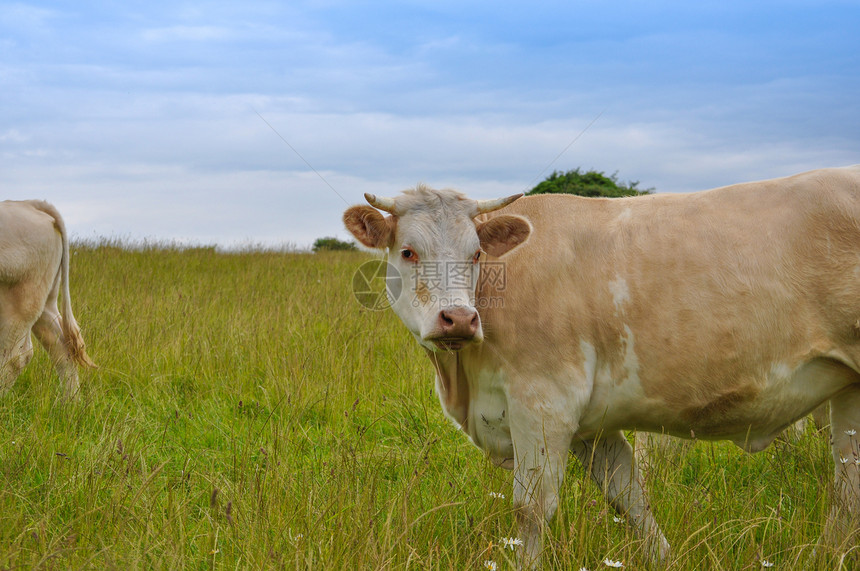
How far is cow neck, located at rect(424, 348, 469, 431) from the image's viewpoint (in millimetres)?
3746

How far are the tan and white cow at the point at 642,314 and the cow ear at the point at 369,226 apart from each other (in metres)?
0.01

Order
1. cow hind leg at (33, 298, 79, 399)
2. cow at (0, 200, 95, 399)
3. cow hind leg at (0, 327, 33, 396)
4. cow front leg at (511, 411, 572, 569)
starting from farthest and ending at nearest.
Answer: cow at (0, 200, 95, 399)
cow hind leg at (33, 298, 79, 399)
cow hind leg at (0, 327, 33, 396)
cow front leg at (511, 411, 572, 569)

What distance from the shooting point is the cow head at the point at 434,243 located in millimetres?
3361

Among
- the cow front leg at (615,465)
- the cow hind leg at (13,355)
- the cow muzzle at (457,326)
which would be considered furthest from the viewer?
the cow hind leg at (13,355)

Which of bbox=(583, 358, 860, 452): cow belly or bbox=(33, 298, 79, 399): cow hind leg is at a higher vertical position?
bbox=(583, 358, 860, 452): cow belly

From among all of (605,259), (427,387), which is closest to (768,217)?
(605,259)

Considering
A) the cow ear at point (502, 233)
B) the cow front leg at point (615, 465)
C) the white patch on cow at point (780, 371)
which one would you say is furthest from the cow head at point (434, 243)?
the white patch on cow at point (780, 371)

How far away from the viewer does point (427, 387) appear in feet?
19.0

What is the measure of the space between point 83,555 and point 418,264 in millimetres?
2075

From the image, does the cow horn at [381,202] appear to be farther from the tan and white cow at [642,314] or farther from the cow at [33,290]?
the cow at [33,290]

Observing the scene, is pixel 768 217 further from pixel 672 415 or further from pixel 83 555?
pixel 83 555

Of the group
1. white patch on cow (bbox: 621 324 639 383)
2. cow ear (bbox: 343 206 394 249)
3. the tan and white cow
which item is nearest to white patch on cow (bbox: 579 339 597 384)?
the tan and white cow

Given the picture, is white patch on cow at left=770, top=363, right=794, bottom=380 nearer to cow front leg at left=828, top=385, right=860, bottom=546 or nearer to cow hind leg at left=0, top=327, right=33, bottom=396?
cow front leg at left=828, top=385, right=860, bottom=546

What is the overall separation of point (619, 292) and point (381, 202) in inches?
52.5
